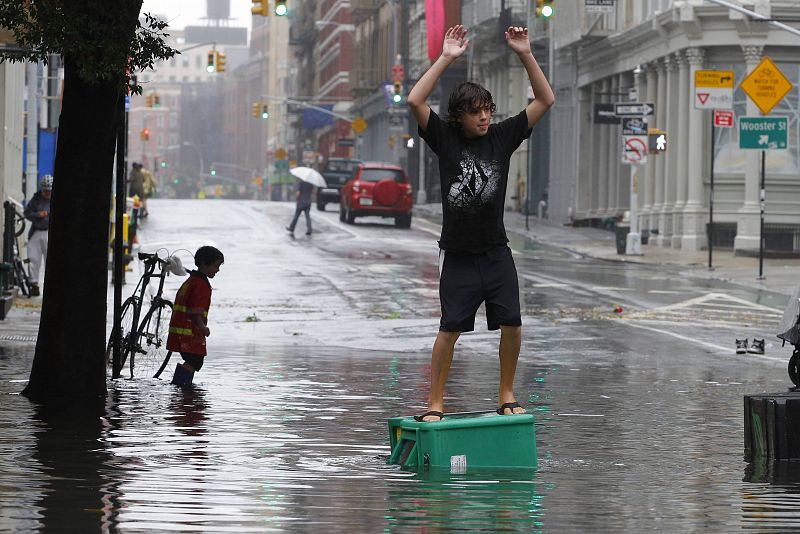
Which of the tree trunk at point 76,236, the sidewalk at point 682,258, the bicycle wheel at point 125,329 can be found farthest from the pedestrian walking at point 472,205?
the sidewalk at point 682,258

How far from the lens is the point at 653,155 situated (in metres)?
49.6

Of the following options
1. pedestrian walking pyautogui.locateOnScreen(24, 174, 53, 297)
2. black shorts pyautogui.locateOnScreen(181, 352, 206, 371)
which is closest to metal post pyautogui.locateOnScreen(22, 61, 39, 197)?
pedestrian walking pyautogui.locateOnScreen(24, 174, 53, 297)

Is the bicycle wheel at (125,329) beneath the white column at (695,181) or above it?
beneath

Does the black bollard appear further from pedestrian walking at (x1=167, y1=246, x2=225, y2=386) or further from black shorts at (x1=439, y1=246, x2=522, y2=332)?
pedestrian walking at (x1=167, y1=246, x2=225, y2=386)

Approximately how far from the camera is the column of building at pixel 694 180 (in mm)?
44719

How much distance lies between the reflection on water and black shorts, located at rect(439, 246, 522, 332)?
2.70ft

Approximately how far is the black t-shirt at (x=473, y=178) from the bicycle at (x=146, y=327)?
18.3 ft

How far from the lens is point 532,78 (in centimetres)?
910

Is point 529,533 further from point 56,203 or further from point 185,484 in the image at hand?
point 56,203

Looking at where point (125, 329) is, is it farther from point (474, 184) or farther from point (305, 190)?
point (305, 190)

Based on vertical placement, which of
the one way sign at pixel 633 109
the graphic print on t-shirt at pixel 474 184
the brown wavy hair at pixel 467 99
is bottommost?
the graphic print on t-shirt at pixel 474 184

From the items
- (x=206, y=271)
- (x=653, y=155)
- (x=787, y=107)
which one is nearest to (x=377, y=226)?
(x=653, y=155)

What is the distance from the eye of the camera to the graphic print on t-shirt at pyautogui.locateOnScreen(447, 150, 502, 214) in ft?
28.9

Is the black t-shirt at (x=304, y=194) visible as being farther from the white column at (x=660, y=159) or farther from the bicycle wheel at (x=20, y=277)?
the bicycle wheel at (x=20, y=277)
